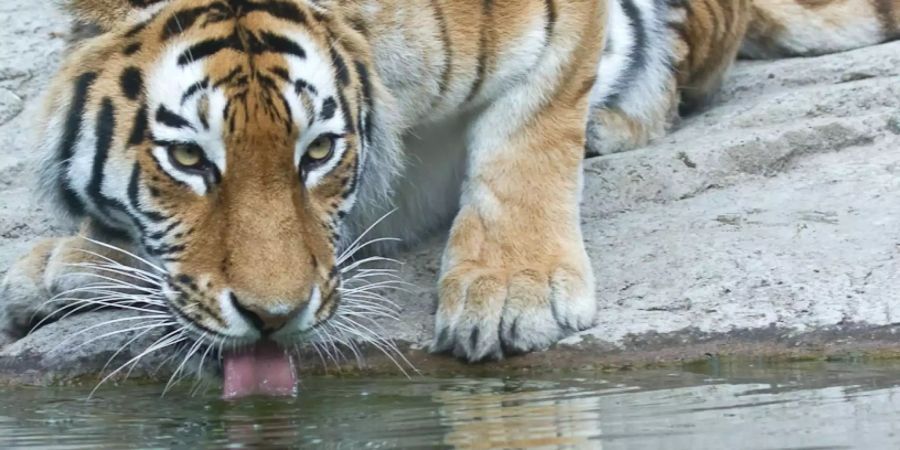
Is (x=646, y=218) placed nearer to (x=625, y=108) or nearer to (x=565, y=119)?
(x=565, y=119)

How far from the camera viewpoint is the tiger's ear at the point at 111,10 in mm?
2559

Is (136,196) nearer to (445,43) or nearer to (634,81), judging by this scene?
(445,43)

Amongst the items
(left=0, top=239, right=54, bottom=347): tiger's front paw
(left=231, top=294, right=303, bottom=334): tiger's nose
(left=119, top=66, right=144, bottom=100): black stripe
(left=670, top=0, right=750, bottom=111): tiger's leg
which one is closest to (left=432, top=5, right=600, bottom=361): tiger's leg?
(left=231, top=294, right=303, bottom=334): tiger's nose

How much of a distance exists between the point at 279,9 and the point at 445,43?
36 centimetres

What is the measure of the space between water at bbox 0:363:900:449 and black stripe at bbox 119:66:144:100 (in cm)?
47

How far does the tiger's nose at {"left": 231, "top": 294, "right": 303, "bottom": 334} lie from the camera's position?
2301mm

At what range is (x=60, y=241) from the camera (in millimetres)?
3066

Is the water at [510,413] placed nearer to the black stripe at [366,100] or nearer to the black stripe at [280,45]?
the black stripe at [366,100]

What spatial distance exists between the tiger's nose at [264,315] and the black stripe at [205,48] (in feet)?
1.25

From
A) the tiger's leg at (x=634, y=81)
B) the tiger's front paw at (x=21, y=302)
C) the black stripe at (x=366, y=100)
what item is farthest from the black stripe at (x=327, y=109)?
the tiger's leg at (x=634, y=81)

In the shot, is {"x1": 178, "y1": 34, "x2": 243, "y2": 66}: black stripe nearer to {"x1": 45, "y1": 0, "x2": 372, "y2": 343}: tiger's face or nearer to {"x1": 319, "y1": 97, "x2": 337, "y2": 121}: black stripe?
{"x1": 45, "y1": 0, "x2": 372, "y2": 343}: tiger's face

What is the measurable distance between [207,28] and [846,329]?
1069 mm

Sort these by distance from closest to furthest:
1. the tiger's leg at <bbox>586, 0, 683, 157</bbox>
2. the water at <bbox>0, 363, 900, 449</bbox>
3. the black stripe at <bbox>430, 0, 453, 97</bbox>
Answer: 1. the water at <bbox>0, 363, 900, 449</bbox>
2. the black stripe at <bbox>430, 0, 453, 97</bbox>
3. the tiger's leg at <bbox>586, 0, 683, 157</bbox>

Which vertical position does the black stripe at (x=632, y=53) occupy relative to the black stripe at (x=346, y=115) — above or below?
above
